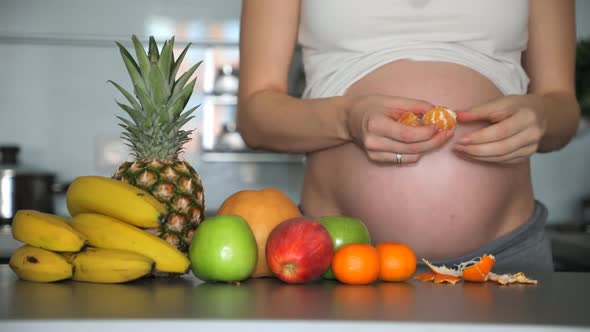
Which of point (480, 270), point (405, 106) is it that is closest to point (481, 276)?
point (480, 270)

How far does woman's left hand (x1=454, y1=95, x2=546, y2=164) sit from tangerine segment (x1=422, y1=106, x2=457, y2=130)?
5cm

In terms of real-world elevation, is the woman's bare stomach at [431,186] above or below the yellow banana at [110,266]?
above

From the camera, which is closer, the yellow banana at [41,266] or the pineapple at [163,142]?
the yellow banana at [41,266]

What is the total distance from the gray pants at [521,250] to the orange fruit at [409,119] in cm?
28

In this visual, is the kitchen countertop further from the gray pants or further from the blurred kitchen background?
the blurred kitchen background

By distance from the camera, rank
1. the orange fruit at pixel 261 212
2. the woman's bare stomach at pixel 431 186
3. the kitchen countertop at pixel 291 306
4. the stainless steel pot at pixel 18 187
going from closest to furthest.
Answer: the kitchen countertop at pixel 291 306, the orange fruit at pixel 261 212, the woman's bare stomach at pixel 431 186, the stainless steel pot at pixel 18 187

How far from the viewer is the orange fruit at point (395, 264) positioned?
81 cm

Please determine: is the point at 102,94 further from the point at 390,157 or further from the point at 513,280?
the point at 513,280

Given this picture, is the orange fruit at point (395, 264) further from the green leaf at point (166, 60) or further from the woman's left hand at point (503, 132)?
the green leaf at point (166, 60)

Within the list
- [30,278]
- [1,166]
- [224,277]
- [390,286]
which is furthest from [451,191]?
[1,166]

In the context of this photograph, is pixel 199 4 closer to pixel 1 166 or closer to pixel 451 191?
pixel 1 166

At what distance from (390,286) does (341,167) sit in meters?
0.41

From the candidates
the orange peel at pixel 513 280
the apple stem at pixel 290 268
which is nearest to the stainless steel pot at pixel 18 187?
the apple stem at pixel 290 268

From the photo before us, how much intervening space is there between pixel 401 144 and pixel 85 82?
3045 millimetres
